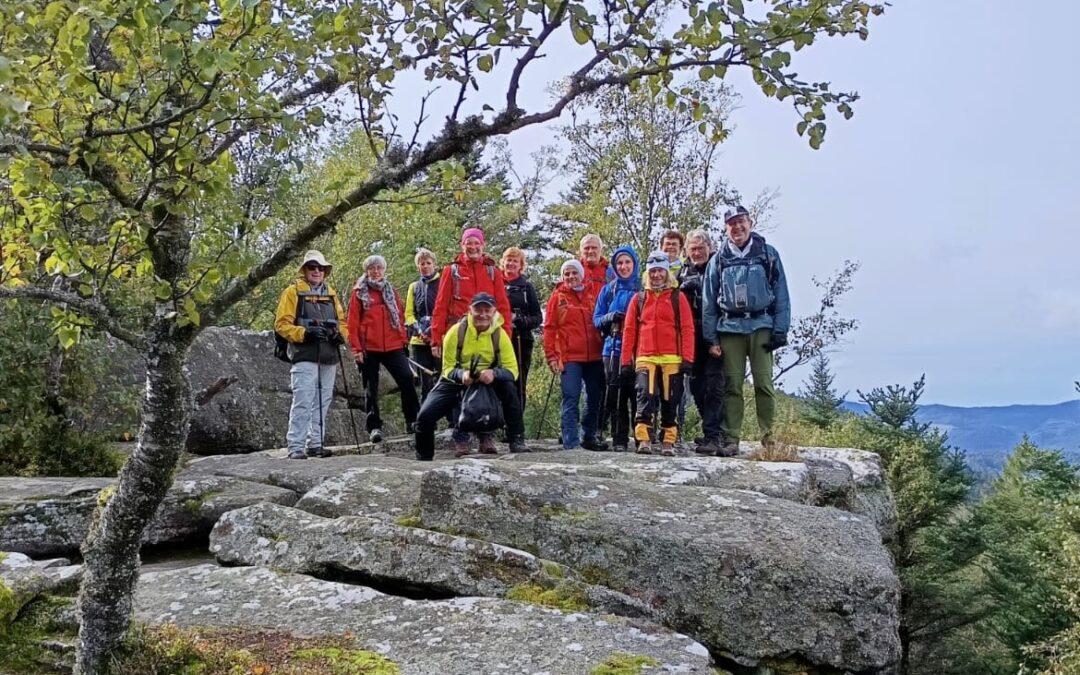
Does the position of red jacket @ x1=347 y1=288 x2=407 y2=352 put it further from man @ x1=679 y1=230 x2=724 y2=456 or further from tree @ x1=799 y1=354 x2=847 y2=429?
tree @ x1=799 y1=354 x2=847 y2=429

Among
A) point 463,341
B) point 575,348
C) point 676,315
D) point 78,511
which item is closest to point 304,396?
point 463,341

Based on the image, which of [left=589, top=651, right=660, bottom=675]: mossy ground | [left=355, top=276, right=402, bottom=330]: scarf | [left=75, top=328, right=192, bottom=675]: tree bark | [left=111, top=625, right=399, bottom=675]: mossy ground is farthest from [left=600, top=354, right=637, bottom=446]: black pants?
[left=75, top=328, right=192, bottom=675]: tree bark

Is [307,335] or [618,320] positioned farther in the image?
[618,320]

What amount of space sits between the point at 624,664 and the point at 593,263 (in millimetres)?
6886

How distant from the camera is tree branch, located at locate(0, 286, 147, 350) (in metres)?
3.80

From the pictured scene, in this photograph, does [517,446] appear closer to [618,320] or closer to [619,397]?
[619,397]

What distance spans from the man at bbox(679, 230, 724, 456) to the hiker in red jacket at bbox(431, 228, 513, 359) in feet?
7.23

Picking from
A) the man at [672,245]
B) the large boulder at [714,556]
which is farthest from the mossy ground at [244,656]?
the man at [672,245]

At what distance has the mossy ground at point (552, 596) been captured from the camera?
5.12 metres

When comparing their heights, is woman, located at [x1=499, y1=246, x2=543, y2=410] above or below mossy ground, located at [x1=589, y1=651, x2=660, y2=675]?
above

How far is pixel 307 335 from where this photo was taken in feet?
30.9

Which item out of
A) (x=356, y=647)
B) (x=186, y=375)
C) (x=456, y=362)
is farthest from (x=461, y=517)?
(x=456, y=362)

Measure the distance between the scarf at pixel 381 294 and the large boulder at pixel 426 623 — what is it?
513 centimetres

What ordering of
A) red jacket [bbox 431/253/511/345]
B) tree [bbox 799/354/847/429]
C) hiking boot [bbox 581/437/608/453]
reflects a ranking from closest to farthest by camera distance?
red jacket [bbox 431/253/511/345]
hiking boot [bbox 581/437/608/453]
tree [bbox 799/354/847/429]
